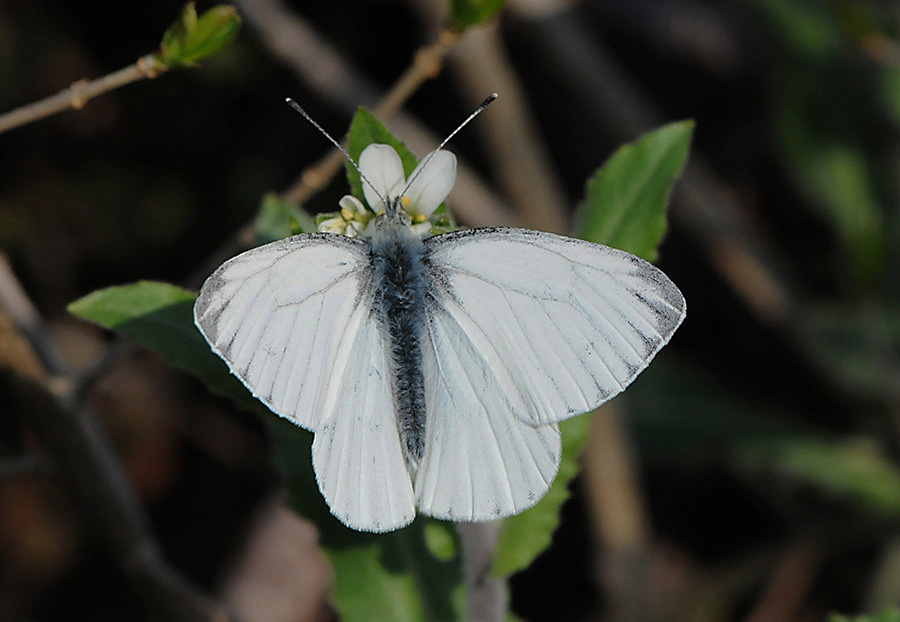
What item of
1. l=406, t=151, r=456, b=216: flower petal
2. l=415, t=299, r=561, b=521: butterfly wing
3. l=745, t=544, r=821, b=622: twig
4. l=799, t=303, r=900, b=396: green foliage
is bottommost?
l=745, t=544, r=821, b=622: twig

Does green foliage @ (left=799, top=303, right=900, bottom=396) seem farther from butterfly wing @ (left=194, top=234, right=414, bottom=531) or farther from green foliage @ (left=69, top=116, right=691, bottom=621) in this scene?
butterfly wing @ (left=194, top=234, right=414, bottom=531)

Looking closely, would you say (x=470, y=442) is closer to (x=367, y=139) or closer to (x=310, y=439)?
(x=310, y=439)

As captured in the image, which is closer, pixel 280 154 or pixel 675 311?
pixel 675 311

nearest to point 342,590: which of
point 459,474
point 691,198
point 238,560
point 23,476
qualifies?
point 459,474

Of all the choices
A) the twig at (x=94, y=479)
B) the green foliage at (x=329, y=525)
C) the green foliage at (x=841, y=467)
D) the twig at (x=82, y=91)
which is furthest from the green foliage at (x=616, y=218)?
the green foliage at (x=841, y=467)

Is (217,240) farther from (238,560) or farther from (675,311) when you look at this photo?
(675,311)

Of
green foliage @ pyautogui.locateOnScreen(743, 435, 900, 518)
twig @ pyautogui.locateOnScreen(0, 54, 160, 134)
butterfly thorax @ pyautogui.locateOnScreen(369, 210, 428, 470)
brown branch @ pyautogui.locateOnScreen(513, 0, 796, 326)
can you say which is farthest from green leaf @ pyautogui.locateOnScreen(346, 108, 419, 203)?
green foliage @ pyautogui.locateOnScreen(743, 435, 900, 518)

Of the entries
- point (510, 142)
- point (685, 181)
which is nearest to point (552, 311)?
point (510, 142)
